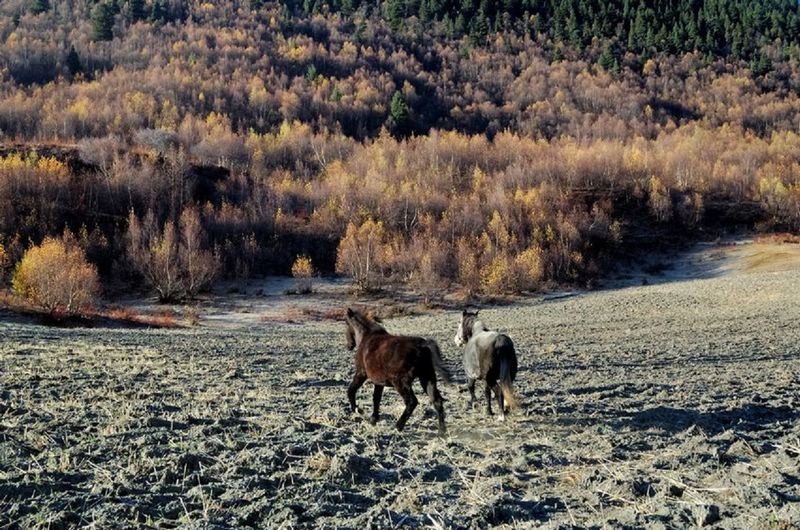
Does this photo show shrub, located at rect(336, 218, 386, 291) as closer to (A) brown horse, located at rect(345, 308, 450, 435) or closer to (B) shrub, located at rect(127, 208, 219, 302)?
(B) shrub, located at rect(127, 208, 219, 302)

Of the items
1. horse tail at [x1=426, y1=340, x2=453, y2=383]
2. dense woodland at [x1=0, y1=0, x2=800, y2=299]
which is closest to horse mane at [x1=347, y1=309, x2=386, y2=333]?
horse tail at [x1=426, y1=340, x2=453, y2=383]

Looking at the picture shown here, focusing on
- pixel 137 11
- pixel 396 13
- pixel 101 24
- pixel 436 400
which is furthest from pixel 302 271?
pixel 396 13

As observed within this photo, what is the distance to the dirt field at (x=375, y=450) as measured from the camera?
15.3 ft

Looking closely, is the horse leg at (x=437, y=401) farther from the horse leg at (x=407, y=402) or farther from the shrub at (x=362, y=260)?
the shrub at (x=362, y=260)

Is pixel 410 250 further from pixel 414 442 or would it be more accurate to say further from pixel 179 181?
pixel 414 442

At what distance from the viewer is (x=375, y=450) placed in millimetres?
6418

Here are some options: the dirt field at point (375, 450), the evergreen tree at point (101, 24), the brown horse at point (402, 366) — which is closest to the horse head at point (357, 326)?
the brown horse at point (402, 366)

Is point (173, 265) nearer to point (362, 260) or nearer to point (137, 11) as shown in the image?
point (362, 260)

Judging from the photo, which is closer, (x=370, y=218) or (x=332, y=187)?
(x=370, y=218)

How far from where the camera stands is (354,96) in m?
127

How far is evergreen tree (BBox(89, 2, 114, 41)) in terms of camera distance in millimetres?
134250

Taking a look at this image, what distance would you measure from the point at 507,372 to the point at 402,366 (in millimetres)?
1926

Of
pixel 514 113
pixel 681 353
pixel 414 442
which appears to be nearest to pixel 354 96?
pixel 514 113

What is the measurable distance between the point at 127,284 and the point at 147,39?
100 metres
